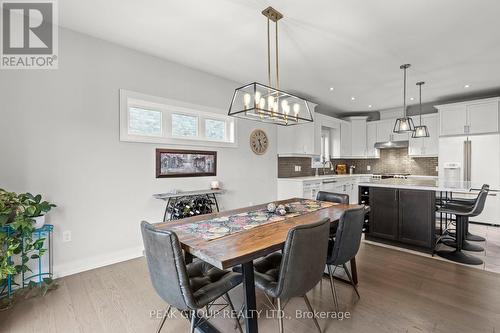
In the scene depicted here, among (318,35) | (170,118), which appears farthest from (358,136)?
(170,118)

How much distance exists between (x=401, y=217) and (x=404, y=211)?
10 cm

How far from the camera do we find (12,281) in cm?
230

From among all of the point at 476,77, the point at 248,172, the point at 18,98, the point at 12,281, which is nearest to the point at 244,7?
the point at 18,98

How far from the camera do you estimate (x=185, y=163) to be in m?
3.71

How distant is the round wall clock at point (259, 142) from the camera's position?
469 cm

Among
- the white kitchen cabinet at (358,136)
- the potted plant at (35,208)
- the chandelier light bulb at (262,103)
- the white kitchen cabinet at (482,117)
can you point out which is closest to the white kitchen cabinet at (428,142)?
the white kitchen cabinet at (482,117)

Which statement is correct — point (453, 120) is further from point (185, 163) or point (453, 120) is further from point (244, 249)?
point (244, 249)

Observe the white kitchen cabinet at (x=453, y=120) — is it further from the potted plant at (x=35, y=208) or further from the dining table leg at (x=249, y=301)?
the potted plant at (x=35, y=208)

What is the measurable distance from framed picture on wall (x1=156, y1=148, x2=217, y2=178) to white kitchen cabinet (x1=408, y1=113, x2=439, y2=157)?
5.02 meters

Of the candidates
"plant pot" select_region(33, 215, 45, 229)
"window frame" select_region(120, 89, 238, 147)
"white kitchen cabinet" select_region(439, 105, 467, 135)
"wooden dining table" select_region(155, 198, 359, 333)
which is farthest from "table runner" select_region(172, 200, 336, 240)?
"white kitchen cabinet" select_region(439, 105, 467, 135)

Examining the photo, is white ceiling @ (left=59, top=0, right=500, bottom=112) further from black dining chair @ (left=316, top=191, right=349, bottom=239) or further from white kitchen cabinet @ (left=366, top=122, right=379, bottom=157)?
white kitchen cabinet @ (left=366, top=122, right=379, bottom=157)

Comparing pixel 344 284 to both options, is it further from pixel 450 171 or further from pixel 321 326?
pixel 450 171

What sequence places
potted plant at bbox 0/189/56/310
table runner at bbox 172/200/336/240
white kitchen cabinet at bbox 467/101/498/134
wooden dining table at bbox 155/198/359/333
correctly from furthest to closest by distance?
white kitchen cabinet at bbox 467/101/498/134
potted plant at bbox 0/189/56/310
table runner at bbox 172/200/336/240
wooden dining table at bbox 155/198/359/333

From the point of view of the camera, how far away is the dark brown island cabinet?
333 centimetres
